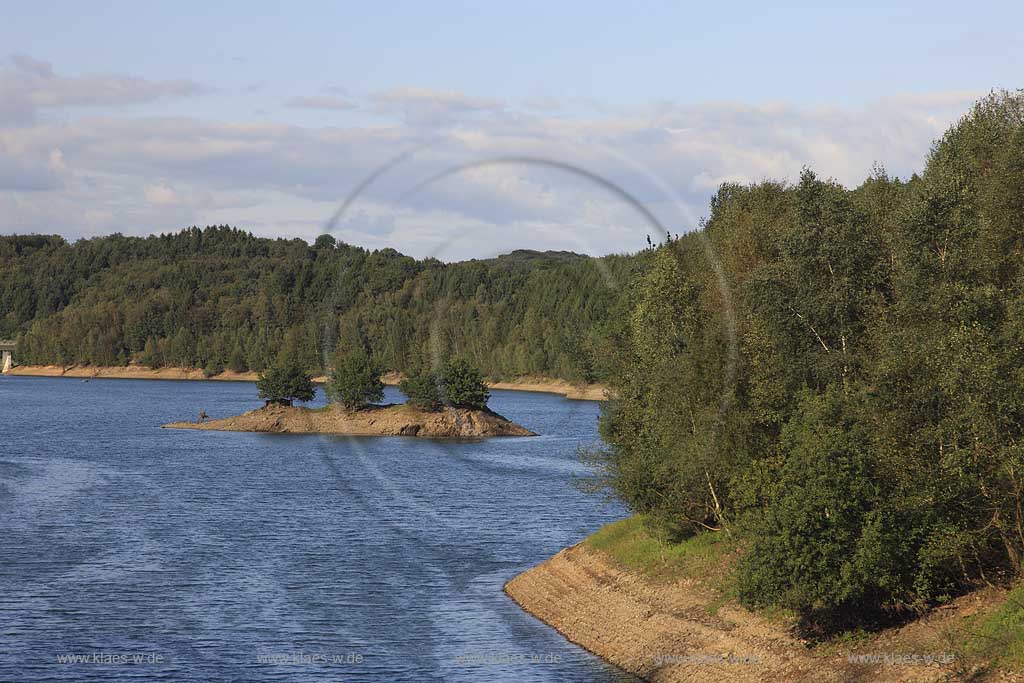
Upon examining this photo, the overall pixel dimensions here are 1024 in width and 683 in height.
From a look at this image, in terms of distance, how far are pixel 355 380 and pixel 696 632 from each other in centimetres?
13131

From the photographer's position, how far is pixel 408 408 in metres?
185

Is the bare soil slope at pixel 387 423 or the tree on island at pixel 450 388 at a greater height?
the tree on island at pixel 450 388

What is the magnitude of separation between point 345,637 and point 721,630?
18.7 meters

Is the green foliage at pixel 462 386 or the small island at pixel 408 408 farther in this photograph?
the small island at pixel 408 408

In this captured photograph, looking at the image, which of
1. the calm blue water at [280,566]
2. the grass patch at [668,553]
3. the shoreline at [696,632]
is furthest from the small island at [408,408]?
the shoreline at [696,632]

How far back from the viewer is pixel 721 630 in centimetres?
5538

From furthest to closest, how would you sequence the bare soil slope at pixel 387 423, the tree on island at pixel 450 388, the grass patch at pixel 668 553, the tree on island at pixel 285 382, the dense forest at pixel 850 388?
the tree on island at pixel 285 382 → the bare soil slope at pixel 387 423 → the tree on island at pixel 450 388 → the grass patch at pixel 668 553 → the dense forest at pixel 850 388

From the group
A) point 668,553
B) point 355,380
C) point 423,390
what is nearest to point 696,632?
point 668,553

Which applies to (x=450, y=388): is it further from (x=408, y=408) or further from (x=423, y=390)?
(x=408, y=408)

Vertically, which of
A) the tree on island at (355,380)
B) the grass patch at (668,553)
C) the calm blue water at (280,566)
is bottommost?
the calm blue water at (280,566)

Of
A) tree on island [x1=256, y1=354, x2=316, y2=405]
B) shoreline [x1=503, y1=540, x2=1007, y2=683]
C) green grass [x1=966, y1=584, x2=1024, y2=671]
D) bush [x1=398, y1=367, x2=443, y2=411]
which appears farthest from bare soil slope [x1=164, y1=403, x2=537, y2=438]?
green grass [x1=966, y1=584, x2=1024, y2=671]

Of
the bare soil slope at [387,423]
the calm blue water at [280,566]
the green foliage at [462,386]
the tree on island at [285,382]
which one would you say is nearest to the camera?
the calm blue water at [280,566]

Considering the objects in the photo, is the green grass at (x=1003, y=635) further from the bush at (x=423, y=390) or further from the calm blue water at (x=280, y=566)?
the bush at (x=423, y=390)

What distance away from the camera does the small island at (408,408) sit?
7121 inches
